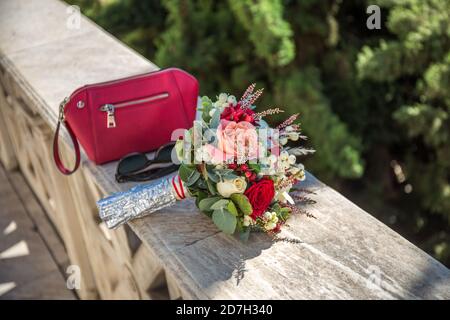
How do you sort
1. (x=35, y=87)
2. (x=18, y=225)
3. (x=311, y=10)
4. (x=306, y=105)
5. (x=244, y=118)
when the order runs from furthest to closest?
(x=311, y=10)
(x=306, y=105)
(x=18, y=225)
(x=35, y=87)
(x=244, y=118)

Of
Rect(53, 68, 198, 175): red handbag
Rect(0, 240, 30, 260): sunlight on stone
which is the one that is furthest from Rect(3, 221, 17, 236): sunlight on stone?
Rect(53, 68, 198, 175): red handbag

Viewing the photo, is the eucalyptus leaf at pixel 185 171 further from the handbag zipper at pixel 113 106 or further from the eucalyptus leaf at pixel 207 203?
the handbag zipper at pixel 113 106

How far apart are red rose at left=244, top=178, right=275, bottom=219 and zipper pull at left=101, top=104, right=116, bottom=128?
47 cm

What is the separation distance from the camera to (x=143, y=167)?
1485 mm

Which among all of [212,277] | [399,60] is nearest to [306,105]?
[399,60]

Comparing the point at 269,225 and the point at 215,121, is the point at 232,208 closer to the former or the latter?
the point at 269,225

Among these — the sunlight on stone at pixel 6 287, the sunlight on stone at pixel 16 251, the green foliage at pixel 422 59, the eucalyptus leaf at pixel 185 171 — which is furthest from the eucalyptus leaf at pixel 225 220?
the green foliage at pixel 422 59

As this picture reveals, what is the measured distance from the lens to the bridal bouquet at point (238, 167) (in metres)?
1.18

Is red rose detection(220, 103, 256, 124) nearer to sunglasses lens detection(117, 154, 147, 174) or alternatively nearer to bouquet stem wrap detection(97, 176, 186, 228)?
bouquet stem wrap detection(97, 176, 186, 228)

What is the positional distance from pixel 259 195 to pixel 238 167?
0.07m

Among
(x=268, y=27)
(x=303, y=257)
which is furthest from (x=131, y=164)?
(x=268, y=27)

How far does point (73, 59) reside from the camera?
7.01 ft

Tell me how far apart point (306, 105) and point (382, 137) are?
0.84 m
